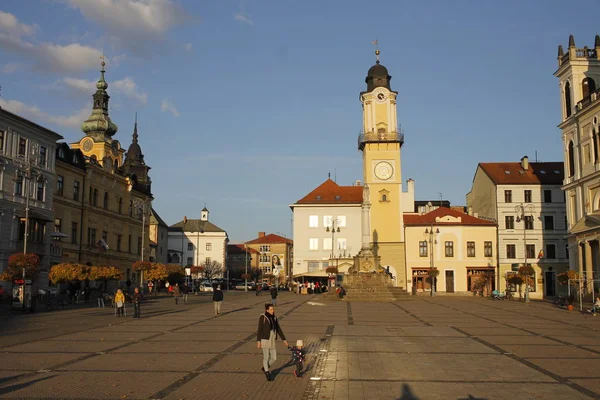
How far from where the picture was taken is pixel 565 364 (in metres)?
13.9

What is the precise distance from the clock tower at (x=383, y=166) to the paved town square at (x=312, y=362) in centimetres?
4040

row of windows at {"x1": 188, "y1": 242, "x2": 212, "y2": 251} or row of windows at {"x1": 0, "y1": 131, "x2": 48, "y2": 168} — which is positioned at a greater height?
row of windows at {"x1": 0, "y1": 131, "x2": 48, "y2": 168}

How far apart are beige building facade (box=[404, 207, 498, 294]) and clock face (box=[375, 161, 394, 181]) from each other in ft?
25.5

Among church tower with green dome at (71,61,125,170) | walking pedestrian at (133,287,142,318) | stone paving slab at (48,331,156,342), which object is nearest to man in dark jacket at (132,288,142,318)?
walking pedestrian at (133,287,142,318)

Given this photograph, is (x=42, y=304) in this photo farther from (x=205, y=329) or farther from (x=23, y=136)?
(x=205, y=329)

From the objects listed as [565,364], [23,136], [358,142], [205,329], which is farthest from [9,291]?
[358,142]

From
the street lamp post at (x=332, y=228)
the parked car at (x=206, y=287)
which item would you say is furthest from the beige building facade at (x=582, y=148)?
the parked car at (x=206, y=287)

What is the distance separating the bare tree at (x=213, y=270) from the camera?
4291 inches

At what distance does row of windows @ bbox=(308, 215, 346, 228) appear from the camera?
7844cm

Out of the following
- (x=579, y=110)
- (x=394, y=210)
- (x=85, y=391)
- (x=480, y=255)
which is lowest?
(x=85, y=391)

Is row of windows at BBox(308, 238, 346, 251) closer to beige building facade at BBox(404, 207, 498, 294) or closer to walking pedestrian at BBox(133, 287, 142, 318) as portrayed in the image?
beige building facade at BBox(404, 207, 498, 294)

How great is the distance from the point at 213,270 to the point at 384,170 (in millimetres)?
53399

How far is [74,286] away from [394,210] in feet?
115

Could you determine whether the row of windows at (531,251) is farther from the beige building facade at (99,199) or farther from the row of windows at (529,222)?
the beige building facade at (99,199)
